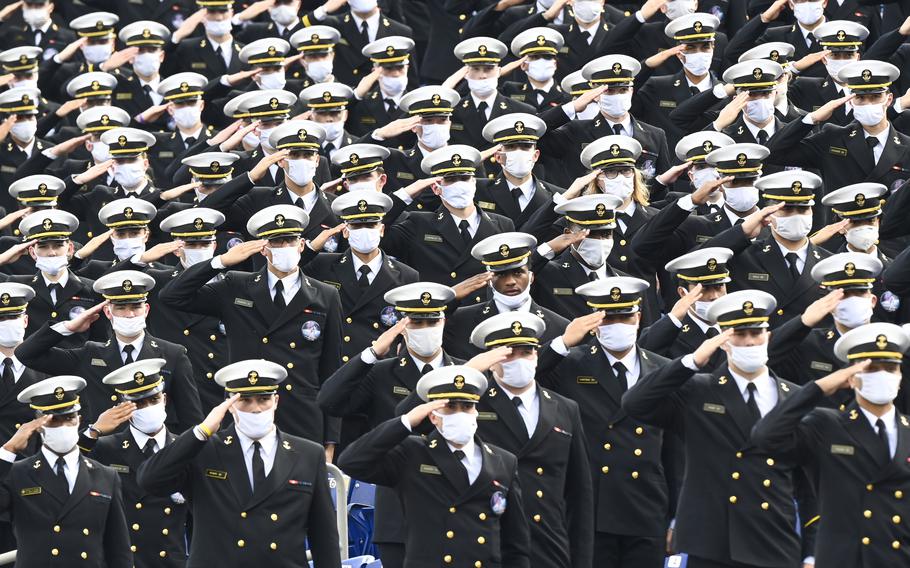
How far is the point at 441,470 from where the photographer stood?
1175cm

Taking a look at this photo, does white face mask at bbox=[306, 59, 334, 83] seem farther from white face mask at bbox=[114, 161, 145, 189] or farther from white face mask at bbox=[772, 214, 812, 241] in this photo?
white face mask at bbox=[772, 214, 812, 241]

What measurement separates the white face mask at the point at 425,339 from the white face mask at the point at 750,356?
202 centimetres

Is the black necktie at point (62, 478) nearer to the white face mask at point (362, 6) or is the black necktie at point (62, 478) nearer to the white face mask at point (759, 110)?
the white face mask at point (759, 110)

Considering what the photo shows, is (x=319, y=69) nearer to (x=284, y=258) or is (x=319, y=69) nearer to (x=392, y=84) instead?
(x=392, y=84)

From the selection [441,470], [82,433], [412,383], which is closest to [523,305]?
[412,383]

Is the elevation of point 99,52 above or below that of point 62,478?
below

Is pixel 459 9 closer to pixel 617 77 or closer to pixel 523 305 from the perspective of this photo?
pixel 617 77

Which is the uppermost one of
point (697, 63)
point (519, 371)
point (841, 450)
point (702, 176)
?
point (841, 450)

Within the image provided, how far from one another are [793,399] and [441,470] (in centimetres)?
194

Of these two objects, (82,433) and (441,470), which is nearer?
(441,470)

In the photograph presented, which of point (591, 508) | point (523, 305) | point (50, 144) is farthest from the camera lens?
point (50, 144)

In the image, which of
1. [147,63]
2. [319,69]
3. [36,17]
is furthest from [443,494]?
[36,17]

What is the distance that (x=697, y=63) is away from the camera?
17.4 m

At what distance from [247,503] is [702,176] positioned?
476 centimetres
